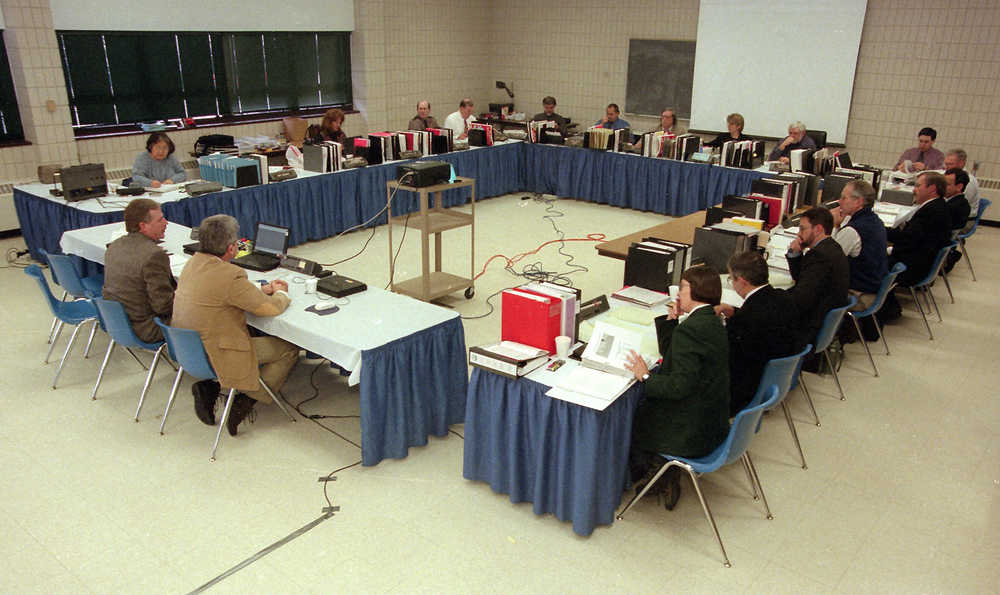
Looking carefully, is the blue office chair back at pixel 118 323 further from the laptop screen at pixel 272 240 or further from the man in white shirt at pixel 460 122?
the man in white shirt at pixel 460 122

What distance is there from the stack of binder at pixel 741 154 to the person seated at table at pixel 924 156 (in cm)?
146

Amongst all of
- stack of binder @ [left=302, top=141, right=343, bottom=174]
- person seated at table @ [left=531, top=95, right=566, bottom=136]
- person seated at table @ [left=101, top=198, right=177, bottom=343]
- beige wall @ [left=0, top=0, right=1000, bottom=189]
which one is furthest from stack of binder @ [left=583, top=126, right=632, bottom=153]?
person seated at table @ [left=101, top=198, right=177, bottom=343]

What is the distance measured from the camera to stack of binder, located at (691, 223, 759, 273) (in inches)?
181

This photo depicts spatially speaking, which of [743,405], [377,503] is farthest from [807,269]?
[377,503]

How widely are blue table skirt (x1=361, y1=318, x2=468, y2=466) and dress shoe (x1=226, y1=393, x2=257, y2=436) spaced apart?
31.6 inches

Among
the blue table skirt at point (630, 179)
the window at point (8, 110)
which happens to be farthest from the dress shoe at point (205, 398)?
the blue table skirt at point (630, 179)

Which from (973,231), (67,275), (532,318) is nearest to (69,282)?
(67,275)

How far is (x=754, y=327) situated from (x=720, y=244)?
1.29 metres

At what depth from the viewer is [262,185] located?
22.1ft

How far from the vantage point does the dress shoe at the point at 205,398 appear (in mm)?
3943

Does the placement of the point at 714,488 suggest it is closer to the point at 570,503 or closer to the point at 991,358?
the point at 570,503

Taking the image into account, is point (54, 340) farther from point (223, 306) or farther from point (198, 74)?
point (198, 74)

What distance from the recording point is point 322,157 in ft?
23.8

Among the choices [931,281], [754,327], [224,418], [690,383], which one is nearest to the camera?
[690,383]
